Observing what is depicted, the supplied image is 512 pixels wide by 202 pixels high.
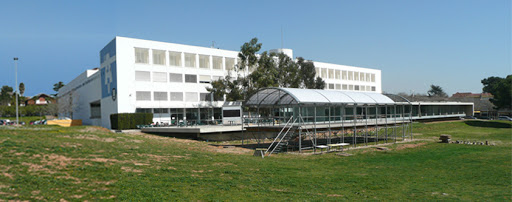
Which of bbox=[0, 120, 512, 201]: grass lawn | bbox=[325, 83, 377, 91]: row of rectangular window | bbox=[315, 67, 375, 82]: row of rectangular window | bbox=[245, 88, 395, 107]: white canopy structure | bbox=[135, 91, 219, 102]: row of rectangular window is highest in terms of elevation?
bbox=[315, 67, 375, 82]: row of rectangular window

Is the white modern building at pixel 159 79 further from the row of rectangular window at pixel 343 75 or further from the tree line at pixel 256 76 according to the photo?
the row of rectangular window at pixel 343 75

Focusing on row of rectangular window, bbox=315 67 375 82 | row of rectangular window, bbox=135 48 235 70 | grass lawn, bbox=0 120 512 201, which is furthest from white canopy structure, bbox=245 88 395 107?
row of rectangular window, bbox=315 67 375 82

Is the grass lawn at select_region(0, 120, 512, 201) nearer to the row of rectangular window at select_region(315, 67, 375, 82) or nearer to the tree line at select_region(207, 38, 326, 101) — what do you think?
the tree line at select_region(207, 38, 326, 101)

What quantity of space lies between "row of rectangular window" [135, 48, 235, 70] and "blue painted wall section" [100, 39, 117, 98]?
3435mm

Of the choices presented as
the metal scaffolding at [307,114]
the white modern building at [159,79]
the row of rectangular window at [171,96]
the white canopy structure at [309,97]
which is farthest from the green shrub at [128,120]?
the white canopy structure at [309,97]

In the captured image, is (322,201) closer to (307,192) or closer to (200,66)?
(307,192)

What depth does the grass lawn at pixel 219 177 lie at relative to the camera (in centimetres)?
1207

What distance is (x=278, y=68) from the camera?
5338 cm

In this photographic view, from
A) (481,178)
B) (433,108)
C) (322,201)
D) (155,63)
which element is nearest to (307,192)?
(322,201)

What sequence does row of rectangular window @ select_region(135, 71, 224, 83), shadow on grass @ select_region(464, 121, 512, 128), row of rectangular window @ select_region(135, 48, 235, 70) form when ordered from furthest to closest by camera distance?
shadow on grass @ select_region(464, 121, 512, 128) → row of rectangular window @ select_region(135, 48, 235, 70) → row of rectangular window @ select_region(135, 71, 224, 83)

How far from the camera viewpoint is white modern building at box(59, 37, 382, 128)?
50844 mm

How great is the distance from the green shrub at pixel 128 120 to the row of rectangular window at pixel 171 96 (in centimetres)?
400

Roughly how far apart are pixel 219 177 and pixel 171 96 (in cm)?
4119

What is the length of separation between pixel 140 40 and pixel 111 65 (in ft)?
19.3
